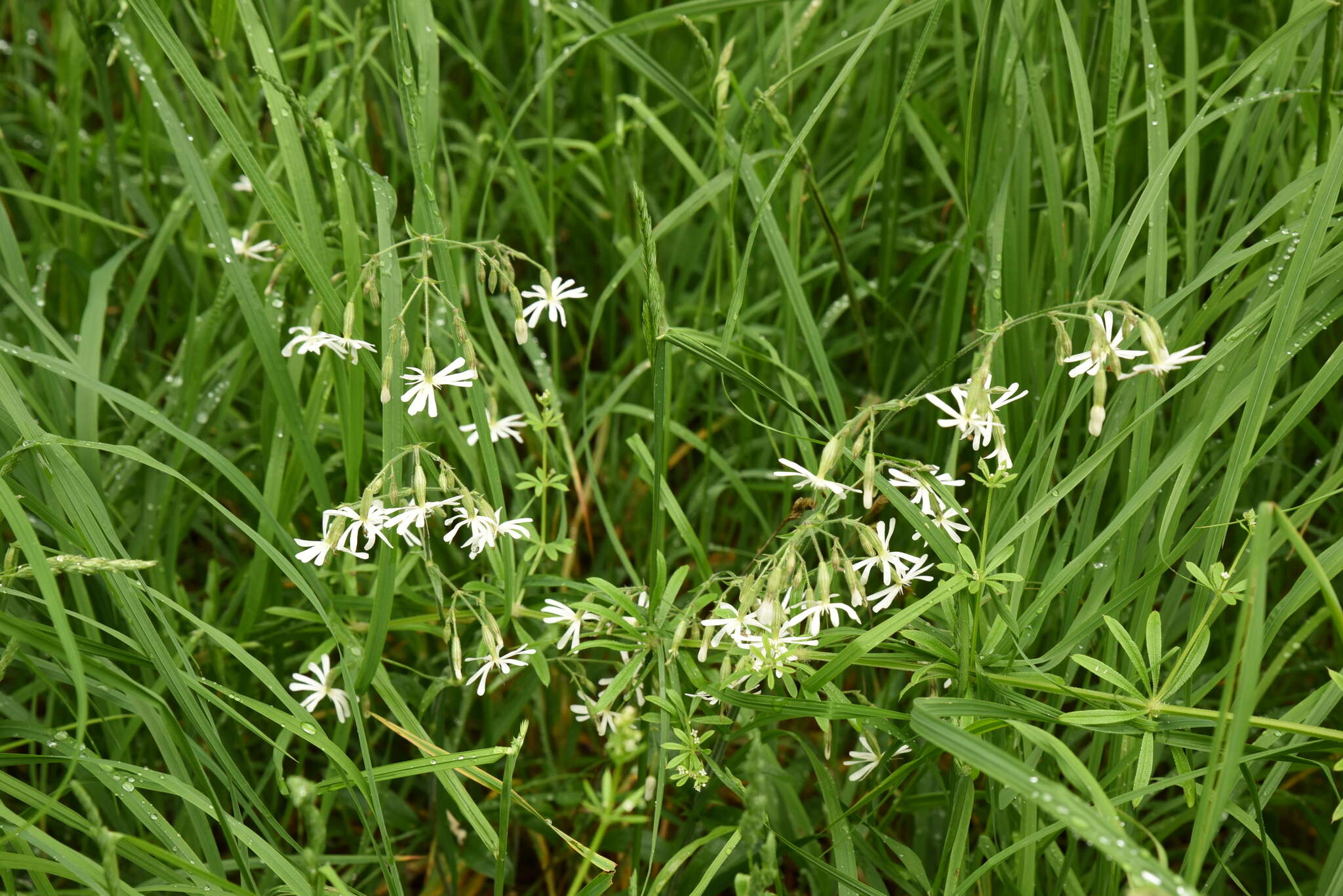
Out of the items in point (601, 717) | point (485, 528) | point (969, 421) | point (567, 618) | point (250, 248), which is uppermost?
point (250, 248)

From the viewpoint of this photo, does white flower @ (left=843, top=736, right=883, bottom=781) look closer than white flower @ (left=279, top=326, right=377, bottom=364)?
No

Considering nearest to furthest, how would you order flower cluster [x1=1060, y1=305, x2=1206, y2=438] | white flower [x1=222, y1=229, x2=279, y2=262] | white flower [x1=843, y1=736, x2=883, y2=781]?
flower cluster [x1=1060, y1=305, x2=1206, y2=438]
white flower [x1=843, y1=736, x2=883, y2=781]
white flower [x1=222, y1=229, x2=279, y2=262]

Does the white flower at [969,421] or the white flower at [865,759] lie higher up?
the white flower at [969,421]

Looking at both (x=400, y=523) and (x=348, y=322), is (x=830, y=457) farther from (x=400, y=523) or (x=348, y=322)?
(x=348, y=322)

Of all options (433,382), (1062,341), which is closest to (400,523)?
(433,382)

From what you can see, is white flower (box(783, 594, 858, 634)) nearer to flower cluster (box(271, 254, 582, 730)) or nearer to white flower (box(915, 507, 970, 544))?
white flower (box(915, 507, 970, 544))

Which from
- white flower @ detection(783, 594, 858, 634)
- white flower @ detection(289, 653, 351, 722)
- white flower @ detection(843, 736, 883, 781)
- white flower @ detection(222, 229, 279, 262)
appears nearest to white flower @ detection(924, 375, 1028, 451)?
white flower @ detection(783, 594, 858, 634)

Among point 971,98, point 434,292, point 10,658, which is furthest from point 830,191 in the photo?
point 10,658

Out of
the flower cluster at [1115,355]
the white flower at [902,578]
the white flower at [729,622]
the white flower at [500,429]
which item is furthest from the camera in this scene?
the white flower at [500,429]

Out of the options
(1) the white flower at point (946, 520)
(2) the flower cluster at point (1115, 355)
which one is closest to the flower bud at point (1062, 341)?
(2) the flower cluster at point (1115, 355)

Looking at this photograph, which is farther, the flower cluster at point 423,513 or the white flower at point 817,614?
the flower cluster at point 423,513

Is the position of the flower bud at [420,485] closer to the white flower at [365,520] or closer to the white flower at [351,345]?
the white flower at [365,520]
